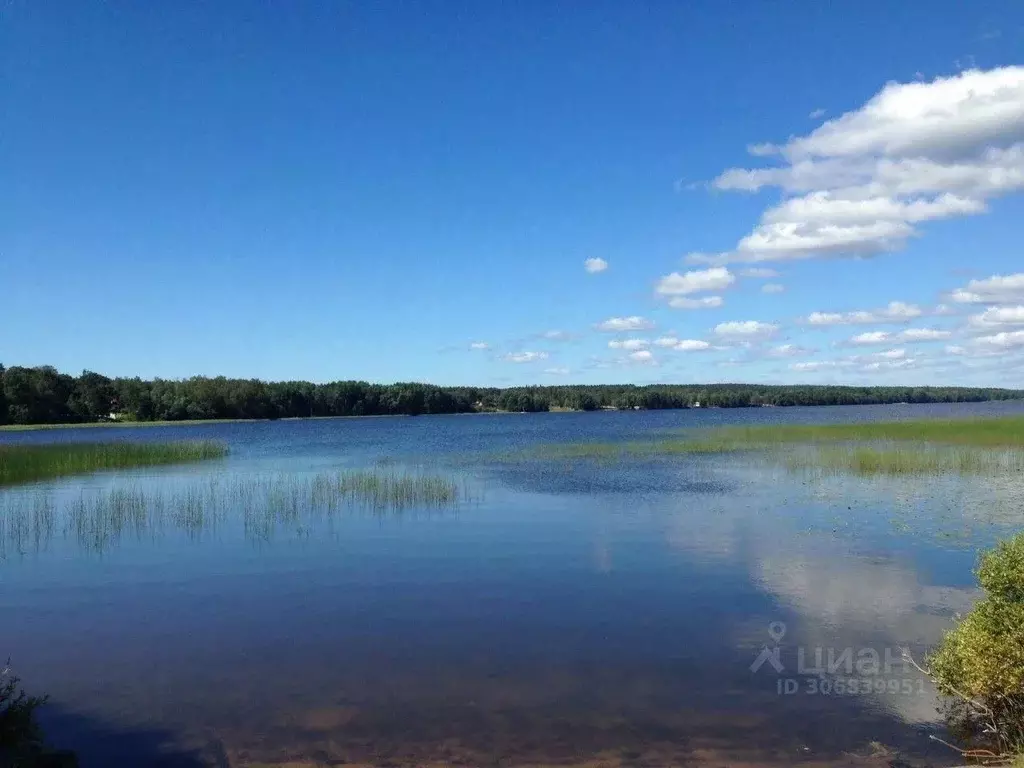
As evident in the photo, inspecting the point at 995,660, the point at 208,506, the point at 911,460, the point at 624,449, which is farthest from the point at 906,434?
the point at 995,660

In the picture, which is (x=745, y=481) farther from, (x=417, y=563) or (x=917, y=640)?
(x=917, y=640)

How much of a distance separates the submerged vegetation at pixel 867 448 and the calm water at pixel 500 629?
714 cm

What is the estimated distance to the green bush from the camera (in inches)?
250

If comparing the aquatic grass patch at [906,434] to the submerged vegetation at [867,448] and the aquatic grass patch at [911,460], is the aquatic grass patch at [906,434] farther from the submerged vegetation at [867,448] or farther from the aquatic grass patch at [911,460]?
the aquatic grass patch at [911,460]

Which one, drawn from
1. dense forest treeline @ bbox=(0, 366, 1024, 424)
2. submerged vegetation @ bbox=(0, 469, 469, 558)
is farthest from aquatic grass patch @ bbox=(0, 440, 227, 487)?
dense forest treeline @ bbox=(0, 366, 1024, 424)

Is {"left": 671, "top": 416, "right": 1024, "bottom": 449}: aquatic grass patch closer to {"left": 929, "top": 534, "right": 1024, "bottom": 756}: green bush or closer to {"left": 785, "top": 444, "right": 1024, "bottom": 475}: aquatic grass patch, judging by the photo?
{"left": 785, "top": 444, "right": 1024, "bottom": 475}: aquatic grass patch

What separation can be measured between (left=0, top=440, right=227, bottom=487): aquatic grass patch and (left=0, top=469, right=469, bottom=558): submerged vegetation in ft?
22.8

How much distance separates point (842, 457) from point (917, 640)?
22.9 meters

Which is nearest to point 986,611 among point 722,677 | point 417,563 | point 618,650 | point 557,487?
point 722,677

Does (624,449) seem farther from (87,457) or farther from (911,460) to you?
(87,457)

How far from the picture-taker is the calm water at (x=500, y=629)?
24.7 ft

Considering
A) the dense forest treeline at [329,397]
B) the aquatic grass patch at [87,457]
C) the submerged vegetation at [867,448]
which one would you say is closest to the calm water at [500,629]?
the submerged vegetation at [867,448]

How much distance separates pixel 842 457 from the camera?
31.2m

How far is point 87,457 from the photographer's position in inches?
1455
